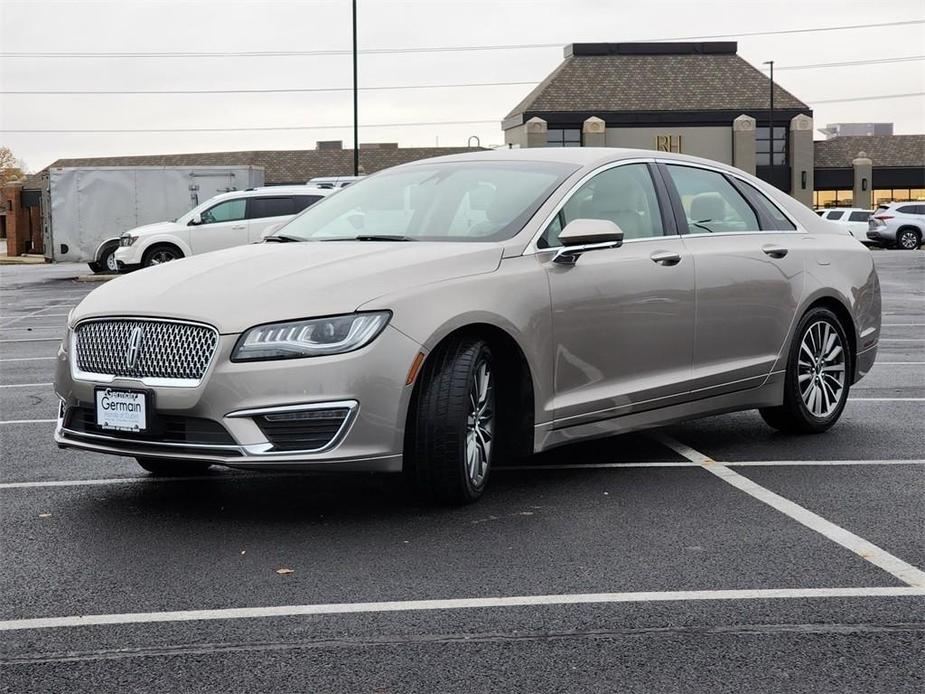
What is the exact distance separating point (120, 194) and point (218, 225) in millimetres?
12136

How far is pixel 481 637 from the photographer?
4270 millimetres

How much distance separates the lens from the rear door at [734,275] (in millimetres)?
7332

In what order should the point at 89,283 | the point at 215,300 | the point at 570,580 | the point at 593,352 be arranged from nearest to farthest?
the point at 570,580
the point at 215,300
the point at 593,352
the point at 89,283

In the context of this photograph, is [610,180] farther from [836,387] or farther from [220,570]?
[220,570]

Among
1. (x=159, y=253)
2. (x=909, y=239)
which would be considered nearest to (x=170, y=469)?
(x=159, y=253)

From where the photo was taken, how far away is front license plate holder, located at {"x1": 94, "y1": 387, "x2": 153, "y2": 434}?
18.8ft

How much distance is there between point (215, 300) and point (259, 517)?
102cm

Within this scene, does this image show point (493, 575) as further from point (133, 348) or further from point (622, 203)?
point (622, 203)

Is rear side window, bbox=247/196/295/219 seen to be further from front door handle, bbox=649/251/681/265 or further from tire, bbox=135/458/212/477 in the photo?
front door handle, bbox=649/251/681/265

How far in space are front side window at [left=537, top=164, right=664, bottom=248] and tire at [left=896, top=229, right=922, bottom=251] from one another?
131 ft

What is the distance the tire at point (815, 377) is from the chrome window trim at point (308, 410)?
11.0 feet

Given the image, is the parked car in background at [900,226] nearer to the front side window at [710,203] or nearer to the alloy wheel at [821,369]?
the alloy wheel at [821,369]

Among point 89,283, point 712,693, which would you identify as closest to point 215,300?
point 712,693

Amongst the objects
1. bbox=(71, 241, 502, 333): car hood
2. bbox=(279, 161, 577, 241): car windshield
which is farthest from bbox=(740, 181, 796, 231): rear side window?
bbox=(71, 241, 502, 333): car hood
